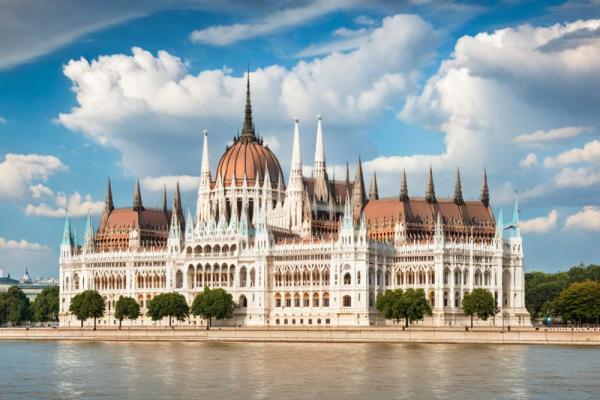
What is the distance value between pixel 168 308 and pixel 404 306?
100 ft

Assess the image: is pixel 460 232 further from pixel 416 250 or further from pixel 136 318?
pixel 136 318

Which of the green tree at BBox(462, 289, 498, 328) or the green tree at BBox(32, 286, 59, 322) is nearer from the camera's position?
the green tree at BBox(462, 289, 498, 328)

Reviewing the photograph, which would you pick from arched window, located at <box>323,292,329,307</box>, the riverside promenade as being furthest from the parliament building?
the riverside promenade

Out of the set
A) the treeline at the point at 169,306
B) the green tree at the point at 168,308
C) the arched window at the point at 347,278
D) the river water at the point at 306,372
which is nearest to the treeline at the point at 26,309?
the treeline at the point at 169,306

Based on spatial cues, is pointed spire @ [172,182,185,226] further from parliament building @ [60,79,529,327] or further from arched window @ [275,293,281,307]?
arched window @ [275,293,281,307]

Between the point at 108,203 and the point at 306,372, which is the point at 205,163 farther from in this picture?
the point at 306,372

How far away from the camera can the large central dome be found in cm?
17588

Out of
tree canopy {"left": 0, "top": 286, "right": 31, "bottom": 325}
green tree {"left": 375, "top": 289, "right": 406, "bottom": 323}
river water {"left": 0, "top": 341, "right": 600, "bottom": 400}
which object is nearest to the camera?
river water {"left": 0, "top": 341, "right": 600, "bottom": 400}

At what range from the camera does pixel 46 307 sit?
191 meters

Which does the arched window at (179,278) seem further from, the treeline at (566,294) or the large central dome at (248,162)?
the treeline at (566,294)

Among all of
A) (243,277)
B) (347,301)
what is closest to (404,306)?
(347,301)

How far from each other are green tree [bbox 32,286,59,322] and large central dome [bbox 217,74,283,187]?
35.9 metres

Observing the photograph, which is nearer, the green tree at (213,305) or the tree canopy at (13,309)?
the green tree at (213,305)

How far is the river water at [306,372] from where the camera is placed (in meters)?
73.6
